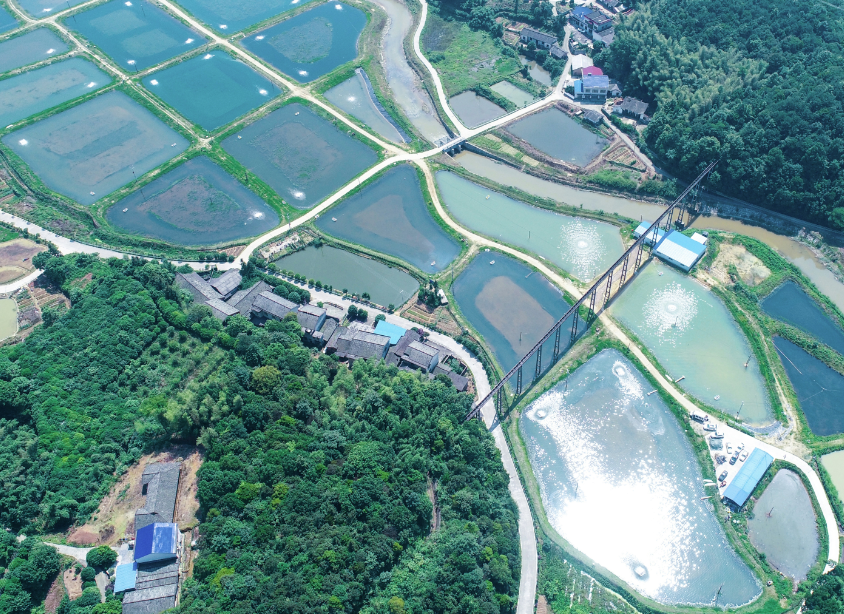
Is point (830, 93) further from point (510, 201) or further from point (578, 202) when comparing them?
point (510, 201)

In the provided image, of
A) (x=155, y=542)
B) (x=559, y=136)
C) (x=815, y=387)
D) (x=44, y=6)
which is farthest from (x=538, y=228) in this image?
(x=44, y=6)

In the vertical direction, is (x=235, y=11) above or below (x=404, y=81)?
below

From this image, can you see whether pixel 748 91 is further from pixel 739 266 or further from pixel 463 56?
pixel 463 56

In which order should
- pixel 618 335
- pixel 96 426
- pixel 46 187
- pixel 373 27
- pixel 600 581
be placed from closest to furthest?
pixel 600 581 → pixel 96 426 → pixel 618 335 → pixel 46 187 → pixel 373 27

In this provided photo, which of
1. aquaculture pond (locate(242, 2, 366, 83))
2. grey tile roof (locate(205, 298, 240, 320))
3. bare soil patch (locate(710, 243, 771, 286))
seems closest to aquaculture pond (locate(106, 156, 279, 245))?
grey tile roof (locate(205, 298, 240, 320))

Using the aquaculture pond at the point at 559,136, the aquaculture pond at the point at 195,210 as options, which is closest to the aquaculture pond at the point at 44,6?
the aquaculture pond at the point at 195,210

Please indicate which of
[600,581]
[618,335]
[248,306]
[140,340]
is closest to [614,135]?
[618,335]
